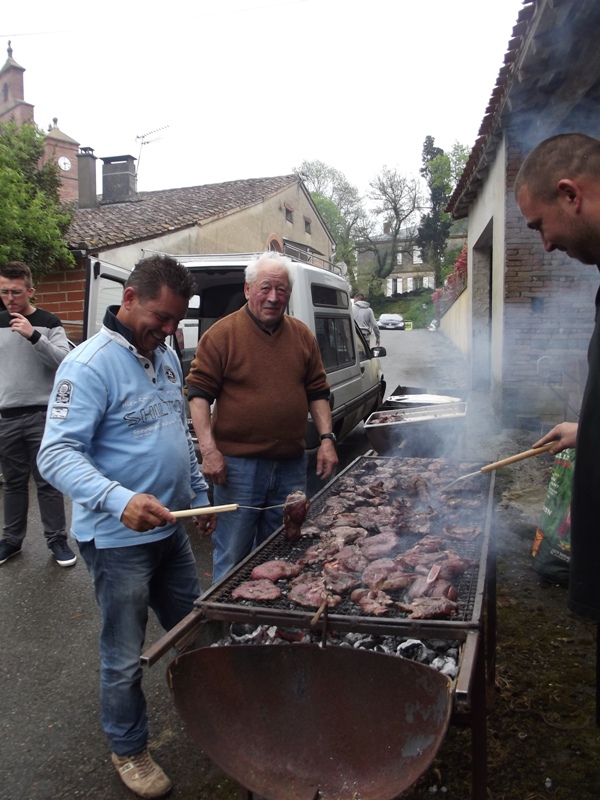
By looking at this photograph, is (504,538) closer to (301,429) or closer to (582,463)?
(301,429)

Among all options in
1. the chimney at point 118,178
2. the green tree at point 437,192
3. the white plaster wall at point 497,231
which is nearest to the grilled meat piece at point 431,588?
the white plaster wall at point 497,231

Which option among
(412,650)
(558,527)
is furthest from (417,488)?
(412,650)

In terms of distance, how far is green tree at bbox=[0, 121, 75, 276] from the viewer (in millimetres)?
8477

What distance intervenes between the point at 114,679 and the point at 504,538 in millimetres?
3867

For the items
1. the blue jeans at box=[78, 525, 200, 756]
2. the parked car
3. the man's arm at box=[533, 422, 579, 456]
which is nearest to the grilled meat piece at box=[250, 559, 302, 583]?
the blue jeans at box=[78, 525, 200, 756]

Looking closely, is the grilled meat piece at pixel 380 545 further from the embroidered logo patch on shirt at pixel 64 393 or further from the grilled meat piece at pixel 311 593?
the embroidered logo patch on shirt at pixel 64 393

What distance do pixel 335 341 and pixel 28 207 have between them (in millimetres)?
5494

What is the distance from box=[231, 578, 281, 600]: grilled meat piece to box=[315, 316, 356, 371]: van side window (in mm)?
4412

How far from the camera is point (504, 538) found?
5332 millimetres

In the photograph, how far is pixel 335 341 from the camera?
7.45m

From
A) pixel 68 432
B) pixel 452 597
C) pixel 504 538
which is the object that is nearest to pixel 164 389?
pixel 68 432

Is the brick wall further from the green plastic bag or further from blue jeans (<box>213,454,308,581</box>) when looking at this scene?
the green plastic bag

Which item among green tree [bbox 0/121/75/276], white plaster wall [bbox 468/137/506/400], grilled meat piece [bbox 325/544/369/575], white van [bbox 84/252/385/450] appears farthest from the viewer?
green tree [bbox 0/121/75/276]

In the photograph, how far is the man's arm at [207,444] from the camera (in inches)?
132
